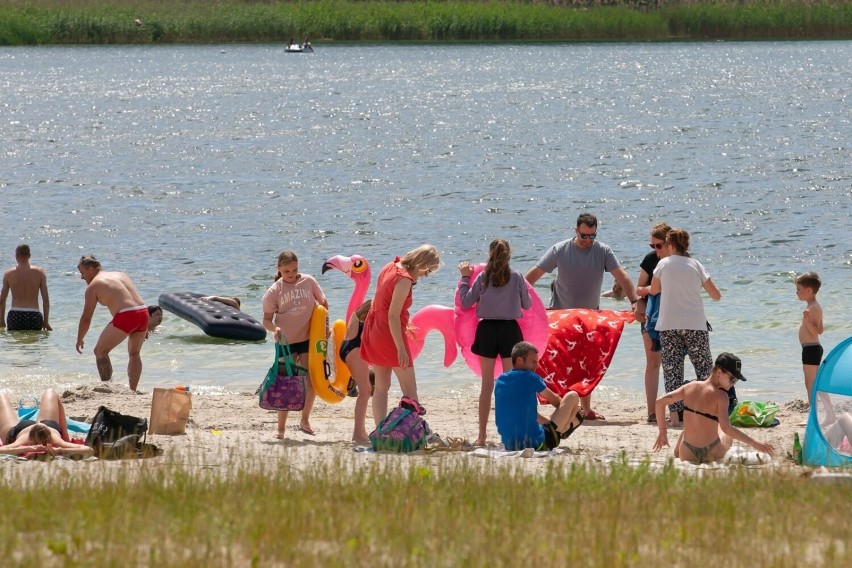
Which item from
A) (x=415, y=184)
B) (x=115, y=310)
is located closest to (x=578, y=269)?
(x=115, y=310)

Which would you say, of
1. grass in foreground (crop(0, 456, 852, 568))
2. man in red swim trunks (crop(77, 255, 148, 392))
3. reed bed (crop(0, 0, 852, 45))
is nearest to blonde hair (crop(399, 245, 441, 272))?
grass in foreground (crop(0, 456, 852, 568))

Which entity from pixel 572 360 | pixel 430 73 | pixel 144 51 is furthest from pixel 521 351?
pixel 144 51

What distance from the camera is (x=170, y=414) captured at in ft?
32.6

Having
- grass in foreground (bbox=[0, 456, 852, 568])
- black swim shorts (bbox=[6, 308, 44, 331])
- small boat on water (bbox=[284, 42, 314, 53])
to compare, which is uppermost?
small boat on water (bbox=[284, 42, 314, 53])

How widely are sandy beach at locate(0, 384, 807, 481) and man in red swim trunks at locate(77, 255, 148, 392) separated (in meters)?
0.55

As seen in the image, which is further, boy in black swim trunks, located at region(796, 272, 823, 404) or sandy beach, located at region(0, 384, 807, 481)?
boy in black swim trunks, located at region(796, 272, 823, 404)

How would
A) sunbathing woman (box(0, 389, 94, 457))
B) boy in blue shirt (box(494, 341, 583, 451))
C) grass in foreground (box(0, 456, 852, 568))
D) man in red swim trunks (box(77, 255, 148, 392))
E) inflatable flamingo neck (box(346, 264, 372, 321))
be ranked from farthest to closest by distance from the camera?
man in red swim trunks (box(77, 255, 148, 392))
inflatable flamingo neck (box(346, 264, 372, 321))
boy in blue shirt (box(494, 341, 583, 451))
sunbathing woman (box(0, 389, 94, 457))
grass in foreground (box(0, 456, 852, 568))

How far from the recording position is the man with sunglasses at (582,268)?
35.8 feet

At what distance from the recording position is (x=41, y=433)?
8.60 meters

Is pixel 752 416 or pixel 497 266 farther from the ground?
pixel 497 266

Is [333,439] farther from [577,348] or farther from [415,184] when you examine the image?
[415,184]

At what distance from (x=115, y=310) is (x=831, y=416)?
6551mm

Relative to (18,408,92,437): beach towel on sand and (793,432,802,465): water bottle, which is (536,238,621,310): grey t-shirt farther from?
(18,408,92,437): beach towel on sand

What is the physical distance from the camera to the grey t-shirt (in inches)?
433
